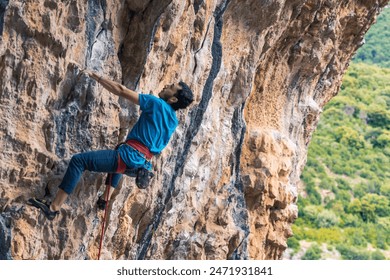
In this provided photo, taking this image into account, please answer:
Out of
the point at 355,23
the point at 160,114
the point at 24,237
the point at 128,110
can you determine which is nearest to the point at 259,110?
the point at 355,23

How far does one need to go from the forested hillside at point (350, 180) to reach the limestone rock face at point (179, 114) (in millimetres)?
22550

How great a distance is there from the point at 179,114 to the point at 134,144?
1863 millimetres

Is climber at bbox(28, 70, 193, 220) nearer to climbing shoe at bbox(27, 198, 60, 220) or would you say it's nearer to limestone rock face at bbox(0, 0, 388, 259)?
climbing shoe at bbox(27, 198, 60, 220)

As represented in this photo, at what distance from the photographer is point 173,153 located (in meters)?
7.43

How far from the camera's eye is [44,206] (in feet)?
17.6

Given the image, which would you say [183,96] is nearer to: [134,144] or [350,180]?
[134,144]

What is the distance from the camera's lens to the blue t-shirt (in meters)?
5.53

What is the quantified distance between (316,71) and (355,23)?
1.07 m

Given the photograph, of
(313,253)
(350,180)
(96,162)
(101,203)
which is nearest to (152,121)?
(96,162)

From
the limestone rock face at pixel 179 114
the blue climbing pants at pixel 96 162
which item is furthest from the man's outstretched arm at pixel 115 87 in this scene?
the blue climbing pants at pixel 96 162

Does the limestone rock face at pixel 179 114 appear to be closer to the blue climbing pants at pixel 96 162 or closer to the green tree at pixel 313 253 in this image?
the blue climbing pants at pixel 96 162

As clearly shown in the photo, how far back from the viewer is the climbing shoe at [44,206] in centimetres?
533

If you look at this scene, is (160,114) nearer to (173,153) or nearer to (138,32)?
(138,32)

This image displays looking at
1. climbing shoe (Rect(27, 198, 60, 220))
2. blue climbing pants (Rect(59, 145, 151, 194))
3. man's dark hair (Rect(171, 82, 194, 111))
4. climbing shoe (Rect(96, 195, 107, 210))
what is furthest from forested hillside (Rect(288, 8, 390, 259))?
climbing shoe (Rect(27, 198, 60, 220))
